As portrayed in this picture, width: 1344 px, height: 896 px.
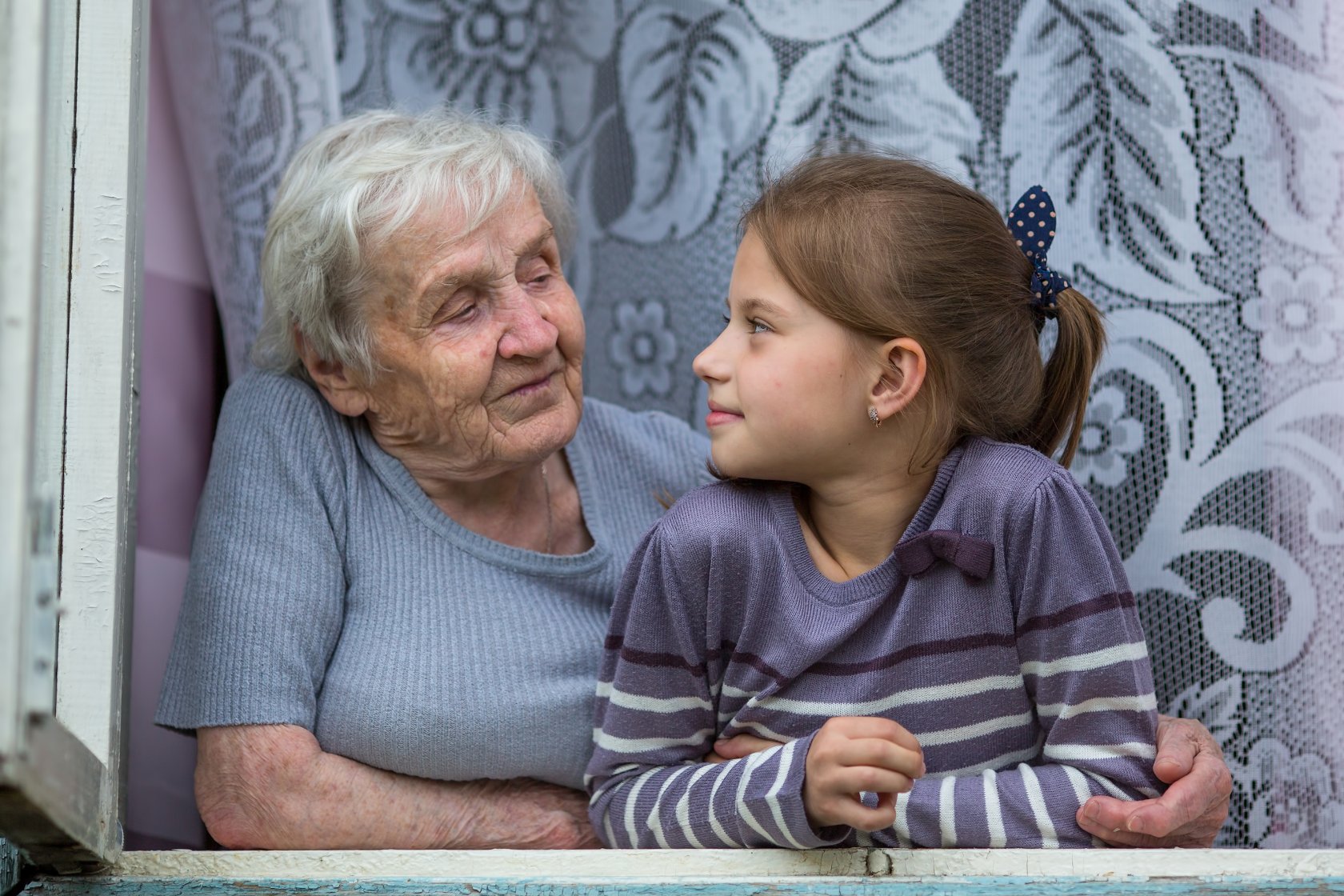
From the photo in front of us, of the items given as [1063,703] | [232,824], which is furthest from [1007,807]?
[232,824]

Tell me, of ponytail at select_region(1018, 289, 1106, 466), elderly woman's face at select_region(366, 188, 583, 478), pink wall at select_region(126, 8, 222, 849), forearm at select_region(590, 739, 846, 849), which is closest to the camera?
forearm at select_region(590, 739, 846, 849)

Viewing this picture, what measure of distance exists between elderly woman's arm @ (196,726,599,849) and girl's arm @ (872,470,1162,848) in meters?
0.54

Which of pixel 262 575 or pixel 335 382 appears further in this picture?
pixel 335 382

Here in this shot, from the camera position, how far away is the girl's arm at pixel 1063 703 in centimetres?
136

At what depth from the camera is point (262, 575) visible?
5.31ft

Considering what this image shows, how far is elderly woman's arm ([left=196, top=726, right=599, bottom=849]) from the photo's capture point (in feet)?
5.08

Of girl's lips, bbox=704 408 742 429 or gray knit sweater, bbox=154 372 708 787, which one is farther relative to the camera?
gray knit sweater, bbox=154 372 708 787

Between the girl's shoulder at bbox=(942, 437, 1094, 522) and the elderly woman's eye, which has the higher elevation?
the elderly woman's eye

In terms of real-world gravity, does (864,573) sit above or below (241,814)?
above

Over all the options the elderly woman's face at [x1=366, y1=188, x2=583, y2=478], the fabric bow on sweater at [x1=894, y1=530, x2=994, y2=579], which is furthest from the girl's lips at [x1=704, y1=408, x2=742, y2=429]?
the elderly woman's face at [x1=366, y1=188, x2=583, y2=478]

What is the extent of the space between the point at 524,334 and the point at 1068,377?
2.25 ft

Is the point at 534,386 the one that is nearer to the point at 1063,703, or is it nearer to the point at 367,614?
the point at 367,614

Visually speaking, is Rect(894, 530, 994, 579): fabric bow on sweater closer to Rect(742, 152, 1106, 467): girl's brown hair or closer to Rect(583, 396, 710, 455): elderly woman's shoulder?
Rect(742, 152, 1106, 467): girl's brown hair

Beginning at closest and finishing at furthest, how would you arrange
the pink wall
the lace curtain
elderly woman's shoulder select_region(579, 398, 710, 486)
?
the lace curtain → elderly woman's shoulder select_region(579, 398, 710, 486) → the pink wall
